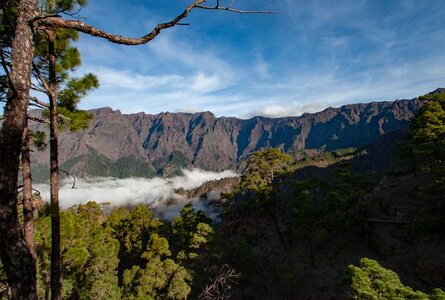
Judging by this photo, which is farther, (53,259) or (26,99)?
(53,259)

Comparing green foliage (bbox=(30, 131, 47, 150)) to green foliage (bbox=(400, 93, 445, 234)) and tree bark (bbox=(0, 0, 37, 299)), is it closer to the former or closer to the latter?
tree bark (bbox=(0, 0, 37, 299))

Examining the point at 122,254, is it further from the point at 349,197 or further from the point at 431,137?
the point at 431,137

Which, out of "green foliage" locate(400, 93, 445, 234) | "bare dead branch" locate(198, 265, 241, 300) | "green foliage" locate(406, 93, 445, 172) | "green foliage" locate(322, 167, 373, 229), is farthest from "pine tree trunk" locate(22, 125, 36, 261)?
"green foliage" locate(406, 93, 445, 172)

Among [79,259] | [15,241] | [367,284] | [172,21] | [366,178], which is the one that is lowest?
[367,284]

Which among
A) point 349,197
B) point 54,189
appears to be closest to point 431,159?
point 349,197

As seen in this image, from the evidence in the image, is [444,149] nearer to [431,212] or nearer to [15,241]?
[431,212]

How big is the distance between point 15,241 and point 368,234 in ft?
108

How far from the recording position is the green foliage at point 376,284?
12.1 metres

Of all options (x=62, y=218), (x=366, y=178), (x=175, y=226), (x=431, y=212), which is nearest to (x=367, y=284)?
(x=62, y=218)

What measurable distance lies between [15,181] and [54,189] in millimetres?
4981

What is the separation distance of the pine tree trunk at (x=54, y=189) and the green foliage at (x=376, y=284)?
11.3 m

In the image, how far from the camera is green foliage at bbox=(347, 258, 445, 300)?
39.7ft

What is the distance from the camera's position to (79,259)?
13.7 metres

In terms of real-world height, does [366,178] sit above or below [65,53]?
below
